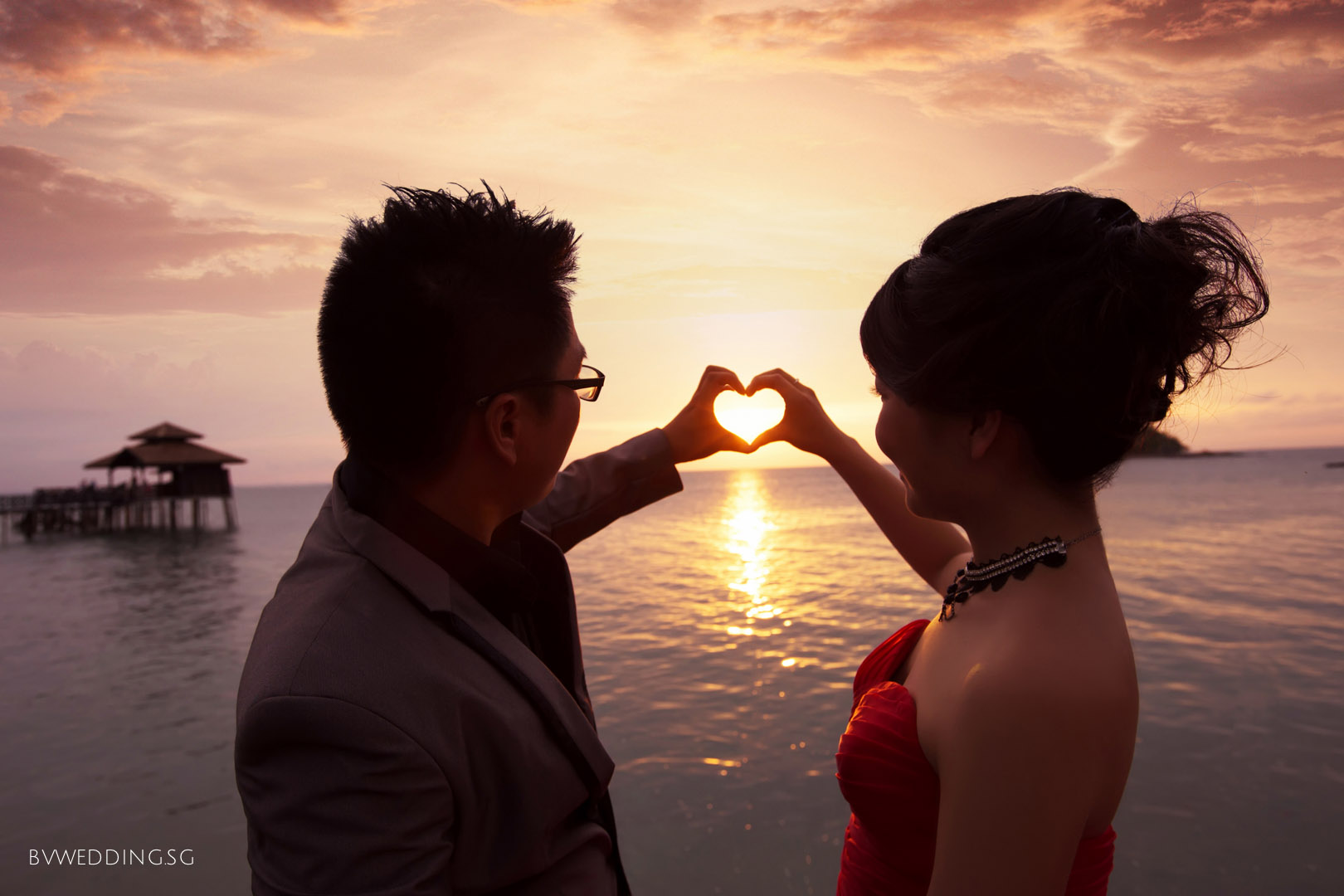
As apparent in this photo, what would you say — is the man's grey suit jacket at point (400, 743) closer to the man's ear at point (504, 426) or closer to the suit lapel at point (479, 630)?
the suit lapel at point (479, 630)

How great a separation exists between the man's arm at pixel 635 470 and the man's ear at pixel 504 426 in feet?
3.26

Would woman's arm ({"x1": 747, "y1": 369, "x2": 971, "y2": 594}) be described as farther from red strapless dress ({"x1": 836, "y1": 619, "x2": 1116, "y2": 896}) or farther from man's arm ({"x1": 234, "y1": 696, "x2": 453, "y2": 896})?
man's arm ({"x1": 234, "y1": 696, "x2": 453, "y2": 896})

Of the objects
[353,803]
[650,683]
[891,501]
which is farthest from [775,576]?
[353,803]

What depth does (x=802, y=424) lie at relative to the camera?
9.73 ft

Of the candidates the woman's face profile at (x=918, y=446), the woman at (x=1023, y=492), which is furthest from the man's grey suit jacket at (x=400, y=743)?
the woman's face profile at (x=918, y=446)

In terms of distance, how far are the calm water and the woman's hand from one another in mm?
5436

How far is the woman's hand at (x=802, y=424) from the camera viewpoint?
2.95 meters

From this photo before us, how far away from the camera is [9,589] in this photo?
26812 mm

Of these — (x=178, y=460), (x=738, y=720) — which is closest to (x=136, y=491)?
(x=178, y=460)

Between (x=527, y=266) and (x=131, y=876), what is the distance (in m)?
8.45

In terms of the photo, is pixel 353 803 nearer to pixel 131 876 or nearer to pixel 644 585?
pixel 131 876

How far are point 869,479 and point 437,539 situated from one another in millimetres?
1563

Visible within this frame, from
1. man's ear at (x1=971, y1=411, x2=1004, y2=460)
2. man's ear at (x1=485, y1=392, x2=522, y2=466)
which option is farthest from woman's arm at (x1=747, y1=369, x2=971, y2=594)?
man's ear at (x1=485, y1=392, x2=522, y2=466)

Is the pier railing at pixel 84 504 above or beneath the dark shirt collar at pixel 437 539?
beneath
